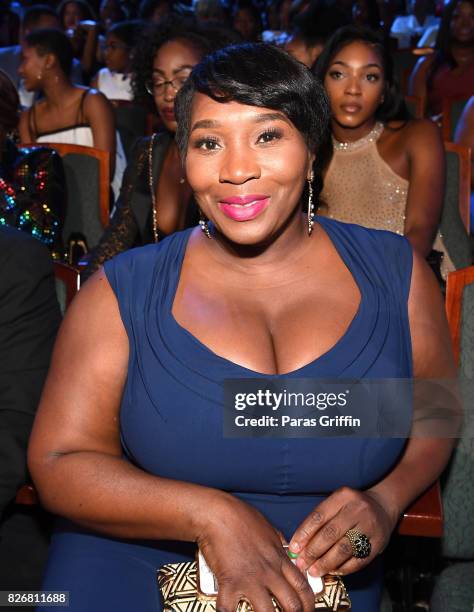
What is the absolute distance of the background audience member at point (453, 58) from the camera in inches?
235

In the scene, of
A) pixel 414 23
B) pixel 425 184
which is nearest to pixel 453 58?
pixel 425 184

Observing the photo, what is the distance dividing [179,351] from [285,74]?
0.60 metres

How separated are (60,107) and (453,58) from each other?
273 centimetres

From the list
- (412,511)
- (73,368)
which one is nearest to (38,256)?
(73,368)

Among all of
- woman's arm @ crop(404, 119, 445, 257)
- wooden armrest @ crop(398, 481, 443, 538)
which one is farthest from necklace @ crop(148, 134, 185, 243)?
wooden armrest @ crop(398, 481, 443, 538)

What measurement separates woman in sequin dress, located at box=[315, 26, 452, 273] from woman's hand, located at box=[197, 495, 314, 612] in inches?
80.5

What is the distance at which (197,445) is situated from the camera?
1.70m

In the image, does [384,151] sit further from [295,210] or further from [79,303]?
[79,303]

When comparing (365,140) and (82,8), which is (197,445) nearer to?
(365,140)

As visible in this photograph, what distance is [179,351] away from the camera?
68.8 inches

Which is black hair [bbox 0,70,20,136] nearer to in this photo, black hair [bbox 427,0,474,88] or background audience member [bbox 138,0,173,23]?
black hair [bbox 427,0,474,88]

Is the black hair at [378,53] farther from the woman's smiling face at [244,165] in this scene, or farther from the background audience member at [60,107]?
the woman's smiling face at [244,165]

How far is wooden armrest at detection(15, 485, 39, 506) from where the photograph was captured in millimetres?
1909

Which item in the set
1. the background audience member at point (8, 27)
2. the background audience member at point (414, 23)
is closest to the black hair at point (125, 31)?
the background audience member at point (8, 27)
